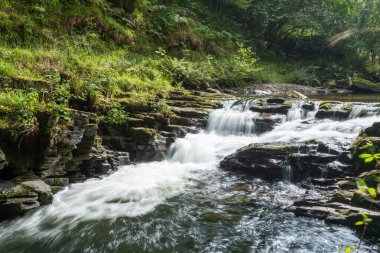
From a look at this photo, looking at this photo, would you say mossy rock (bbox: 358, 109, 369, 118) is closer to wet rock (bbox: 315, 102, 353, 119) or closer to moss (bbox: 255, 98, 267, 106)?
wet rock (bbox: 315, 102, 353, 119)

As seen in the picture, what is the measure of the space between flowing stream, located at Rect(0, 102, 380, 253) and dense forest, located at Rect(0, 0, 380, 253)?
3cm

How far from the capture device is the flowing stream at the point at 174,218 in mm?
4730

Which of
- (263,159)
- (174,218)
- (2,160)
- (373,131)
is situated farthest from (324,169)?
(2,160)

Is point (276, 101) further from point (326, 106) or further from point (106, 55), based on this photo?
point (106, 55)

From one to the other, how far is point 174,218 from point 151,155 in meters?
3.67

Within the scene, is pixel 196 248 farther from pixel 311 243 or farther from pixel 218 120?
pixel 218 120

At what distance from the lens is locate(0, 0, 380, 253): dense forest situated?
504 cm

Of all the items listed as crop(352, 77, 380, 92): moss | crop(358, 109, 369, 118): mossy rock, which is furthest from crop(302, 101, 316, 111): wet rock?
crop(352, 77, 380, 92): moss

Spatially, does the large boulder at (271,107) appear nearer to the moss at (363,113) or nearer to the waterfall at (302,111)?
the waterfall at (302,111)

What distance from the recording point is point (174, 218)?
561 centimetres

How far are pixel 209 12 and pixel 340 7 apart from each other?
31.8ft

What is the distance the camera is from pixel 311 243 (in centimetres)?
475

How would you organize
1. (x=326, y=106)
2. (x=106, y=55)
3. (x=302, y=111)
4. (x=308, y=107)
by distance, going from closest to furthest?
(x=326, y=106)
(x=302, y=111)
(x=308, y=107)
(x=106, y=55)

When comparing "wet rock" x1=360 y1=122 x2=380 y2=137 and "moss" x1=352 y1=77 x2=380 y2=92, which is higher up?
"moss" x1=352 y1=77 x2=380 y2=92
